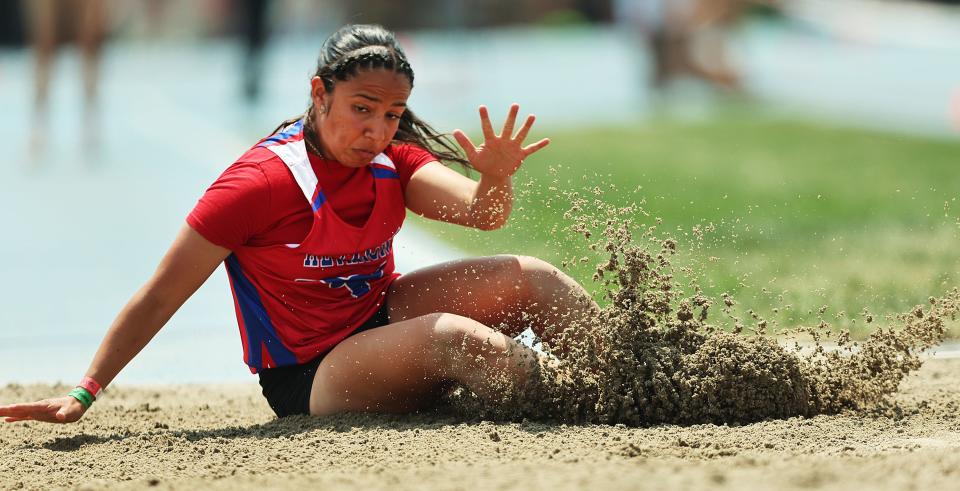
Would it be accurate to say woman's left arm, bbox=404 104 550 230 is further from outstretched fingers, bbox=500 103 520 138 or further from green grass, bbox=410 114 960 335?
green grass, bbox=410 114 960 335

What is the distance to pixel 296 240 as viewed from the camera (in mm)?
3777

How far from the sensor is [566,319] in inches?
156

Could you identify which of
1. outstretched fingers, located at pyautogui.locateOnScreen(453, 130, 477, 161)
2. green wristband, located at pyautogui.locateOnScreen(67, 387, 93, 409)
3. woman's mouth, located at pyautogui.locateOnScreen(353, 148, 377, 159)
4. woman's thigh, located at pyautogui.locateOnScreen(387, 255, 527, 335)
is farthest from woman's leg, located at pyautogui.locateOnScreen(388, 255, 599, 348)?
green wristband, located at pyautogui.locateOnScreen(67, 387, 93, 409)

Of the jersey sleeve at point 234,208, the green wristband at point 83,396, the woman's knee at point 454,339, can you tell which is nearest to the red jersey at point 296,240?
the jersey sleeve at point 234,208

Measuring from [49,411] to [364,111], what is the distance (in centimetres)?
125

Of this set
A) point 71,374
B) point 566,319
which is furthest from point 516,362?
point 71,374

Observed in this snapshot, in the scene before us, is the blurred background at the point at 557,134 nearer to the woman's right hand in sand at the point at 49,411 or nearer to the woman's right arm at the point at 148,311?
the woman's right arm at the point at 148,311

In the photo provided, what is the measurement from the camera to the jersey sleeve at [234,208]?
11.9ft

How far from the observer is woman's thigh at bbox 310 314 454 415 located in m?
3.75

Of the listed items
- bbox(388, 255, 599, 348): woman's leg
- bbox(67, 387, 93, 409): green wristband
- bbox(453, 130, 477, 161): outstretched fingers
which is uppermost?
bbox(453, 130, 477, 161): outstretched fingers

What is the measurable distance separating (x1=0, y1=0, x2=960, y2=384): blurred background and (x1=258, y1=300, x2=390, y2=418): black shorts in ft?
2.86

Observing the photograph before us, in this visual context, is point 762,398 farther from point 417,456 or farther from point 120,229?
point 120,229

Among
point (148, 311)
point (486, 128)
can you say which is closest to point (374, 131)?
point (486, 128)

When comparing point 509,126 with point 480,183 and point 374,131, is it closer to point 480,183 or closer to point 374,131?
point 480,183
